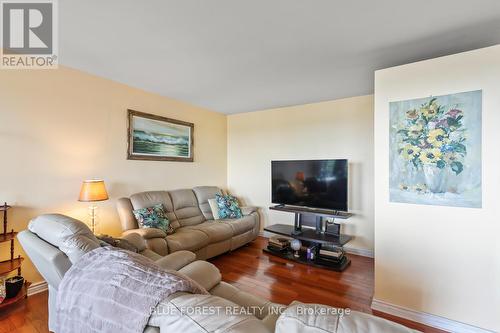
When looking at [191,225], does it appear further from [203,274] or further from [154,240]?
[203,274]

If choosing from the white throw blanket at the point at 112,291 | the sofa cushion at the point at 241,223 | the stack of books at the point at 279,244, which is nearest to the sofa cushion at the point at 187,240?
the sofa cushion at the point at 241,223

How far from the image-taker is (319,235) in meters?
3.38

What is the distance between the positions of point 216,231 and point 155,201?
999 mm

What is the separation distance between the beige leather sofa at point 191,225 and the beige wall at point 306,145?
0.67m

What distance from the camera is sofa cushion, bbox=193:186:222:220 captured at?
4.05 metres

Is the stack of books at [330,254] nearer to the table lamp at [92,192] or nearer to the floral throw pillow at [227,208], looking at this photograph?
the floral throw pillow at [227,208]

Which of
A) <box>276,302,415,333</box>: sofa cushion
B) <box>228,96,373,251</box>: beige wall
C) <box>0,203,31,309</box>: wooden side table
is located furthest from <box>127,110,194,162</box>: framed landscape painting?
<box>276,302,415,333</box>: sofa cushion

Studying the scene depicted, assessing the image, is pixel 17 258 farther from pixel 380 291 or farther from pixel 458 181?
pixel 458 181

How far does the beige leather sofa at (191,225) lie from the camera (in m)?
2.79

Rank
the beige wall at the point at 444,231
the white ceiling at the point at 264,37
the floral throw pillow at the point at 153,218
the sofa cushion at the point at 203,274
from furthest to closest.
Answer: the floral throw pillow at the point at 153,218
the beige wall at the point at 444,231
the white ceiling at the point at 264,37
the sofa cushion at the point at 203,274

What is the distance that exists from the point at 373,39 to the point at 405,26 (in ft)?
0.81

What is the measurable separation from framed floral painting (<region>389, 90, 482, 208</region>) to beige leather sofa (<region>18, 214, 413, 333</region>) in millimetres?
1749

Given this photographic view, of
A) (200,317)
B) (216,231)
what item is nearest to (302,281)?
(216,231)

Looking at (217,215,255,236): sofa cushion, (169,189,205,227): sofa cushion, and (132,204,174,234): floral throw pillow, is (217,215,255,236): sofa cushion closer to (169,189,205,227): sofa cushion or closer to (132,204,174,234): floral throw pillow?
(169,189,205,227): sofa cushion
